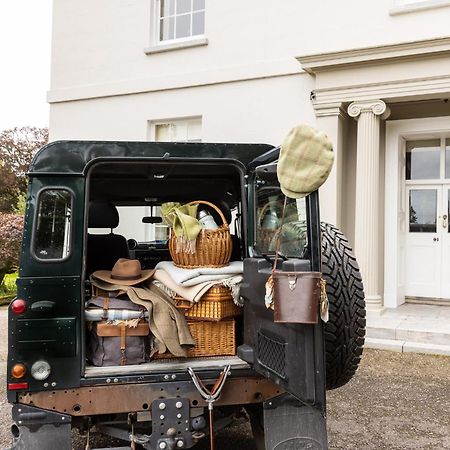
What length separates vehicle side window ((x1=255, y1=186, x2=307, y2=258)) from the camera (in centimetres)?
268

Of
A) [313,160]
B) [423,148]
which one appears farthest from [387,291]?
[313,160]

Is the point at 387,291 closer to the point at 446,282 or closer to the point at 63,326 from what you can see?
the point at 446,282

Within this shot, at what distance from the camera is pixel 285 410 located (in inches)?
112

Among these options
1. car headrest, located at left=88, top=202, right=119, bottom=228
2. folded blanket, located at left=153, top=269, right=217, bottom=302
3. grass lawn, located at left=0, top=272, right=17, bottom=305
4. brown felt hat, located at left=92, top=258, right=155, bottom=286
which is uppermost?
car headrest, located at left=88, top=202, right=119, bottom=228

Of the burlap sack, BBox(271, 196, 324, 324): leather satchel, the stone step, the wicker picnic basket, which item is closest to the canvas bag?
the wicker picnic basket

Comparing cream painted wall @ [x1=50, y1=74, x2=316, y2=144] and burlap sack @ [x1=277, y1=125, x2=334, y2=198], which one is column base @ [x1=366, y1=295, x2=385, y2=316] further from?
burlap sack @ [x1=277, y1=125, x2=334, y2=198]

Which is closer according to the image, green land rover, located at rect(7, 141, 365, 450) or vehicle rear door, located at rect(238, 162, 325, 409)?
vehicle rear door, located at rect(238, 162, 325, 409)

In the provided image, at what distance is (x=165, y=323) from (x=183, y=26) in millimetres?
8510

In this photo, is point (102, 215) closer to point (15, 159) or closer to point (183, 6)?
point (183, 6)

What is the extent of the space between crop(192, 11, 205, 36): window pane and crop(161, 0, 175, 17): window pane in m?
0.53

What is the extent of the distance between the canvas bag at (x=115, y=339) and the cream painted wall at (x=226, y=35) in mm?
6726

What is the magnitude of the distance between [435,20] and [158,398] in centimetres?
733

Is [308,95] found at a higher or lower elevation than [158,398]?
higher

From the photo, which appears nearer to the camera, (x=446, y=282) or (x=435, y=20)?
(x=435, y=20)
